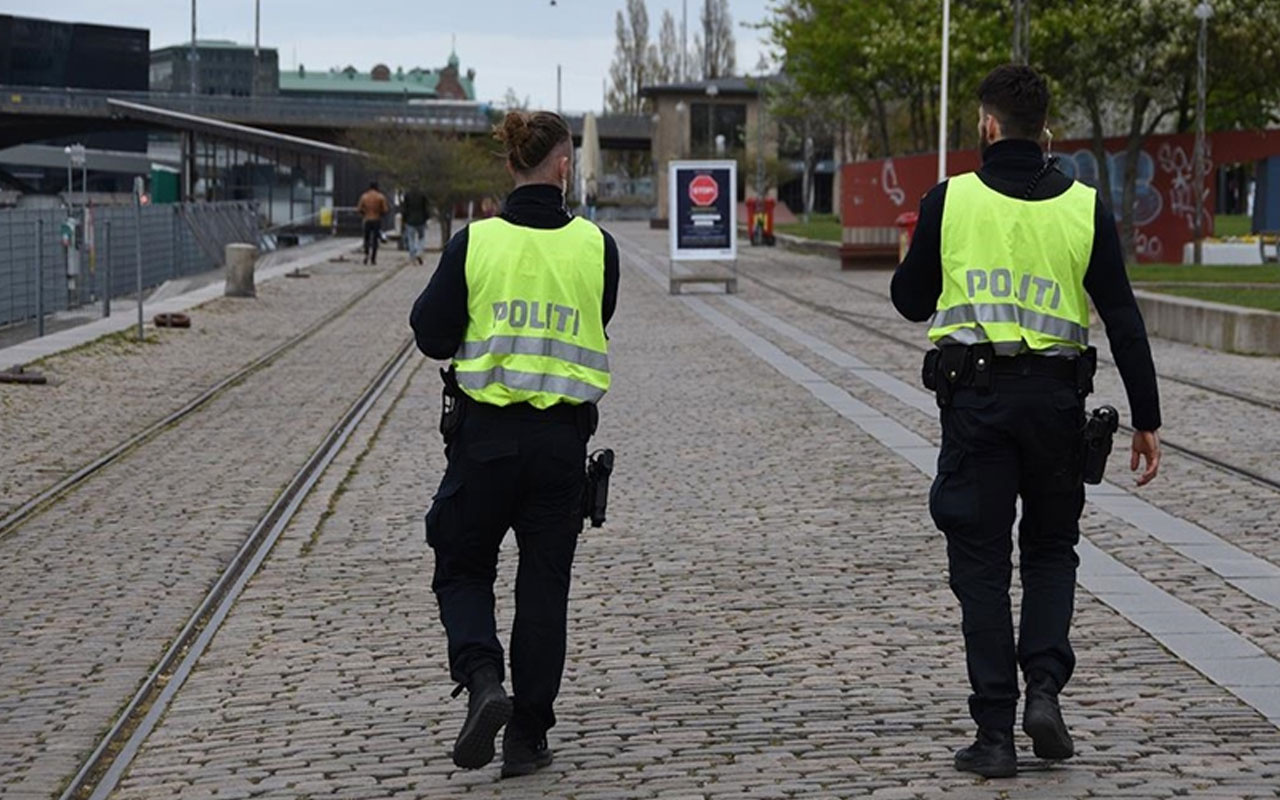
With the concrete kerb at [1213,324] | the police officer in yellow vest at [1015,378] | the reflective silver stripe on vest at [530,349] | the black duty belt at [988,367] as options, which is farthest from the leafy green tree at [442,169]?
the black duty belt at [988,367]

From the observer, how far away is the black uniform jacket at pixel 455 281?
6.30 metres

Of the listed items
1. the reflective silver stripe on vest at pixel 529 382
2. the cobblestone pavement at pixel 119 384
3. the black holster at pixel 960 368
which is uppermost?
the black holster at pixel 960 368

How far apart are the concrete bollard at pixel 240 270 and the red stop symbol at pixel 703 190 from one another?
7.28 meters

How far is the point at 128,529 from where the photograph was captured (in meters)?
11.5

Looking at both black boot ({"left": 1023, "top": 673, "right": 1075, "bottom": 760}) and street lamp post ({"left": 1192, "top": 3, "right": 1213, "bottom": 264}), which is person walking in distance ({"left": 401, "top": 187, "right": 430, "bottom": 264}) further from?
black boot ({"left": 1023, "top": 673, "right": 1075, "bottom": 760})

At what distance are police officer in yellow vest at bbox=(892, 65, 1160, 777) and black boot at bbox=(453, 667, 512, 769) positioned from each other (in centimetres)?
128

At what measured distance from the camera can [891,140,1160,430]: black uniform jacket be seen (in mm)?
6270

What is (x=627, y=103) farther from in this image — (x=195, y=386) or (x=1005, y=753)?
(x=1005, y=753)

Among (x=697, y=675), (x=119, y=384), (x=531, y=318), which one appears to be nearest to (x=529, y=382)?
(x=531, y=318)

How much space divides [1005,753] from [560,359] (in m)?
1.62

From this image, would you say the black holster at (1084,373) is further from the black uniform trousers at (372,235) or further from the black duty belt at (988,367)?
the black uniform trousers at (372,235)

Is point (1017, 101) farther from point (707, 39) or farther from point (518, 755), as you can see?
point (707, 39)

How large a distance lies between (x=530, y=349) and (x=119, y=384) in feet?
48.8

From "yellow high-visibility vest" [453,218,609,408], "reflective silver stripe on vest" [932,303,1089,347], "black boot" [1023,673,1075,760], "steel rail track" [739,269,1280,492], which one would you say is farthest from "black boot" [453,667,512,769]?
"steel rail track" [739,269,1280,492]
